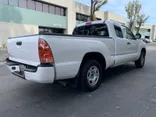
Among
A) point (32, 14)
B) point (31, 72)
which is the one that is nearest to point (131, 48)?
point (31, 72)

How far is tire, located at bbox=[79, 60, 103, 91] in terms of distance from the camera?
12.2ft

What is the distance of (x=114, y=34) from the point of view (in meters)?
4.75

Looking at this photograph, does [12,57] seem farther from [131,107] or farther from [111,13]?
[111,13]

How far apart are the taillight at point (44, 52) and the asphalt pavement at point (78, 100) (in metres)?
1.07

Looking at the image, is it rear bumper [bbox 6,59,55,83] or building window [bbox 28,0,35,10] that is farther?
building window [bbox 28,0,35,10]

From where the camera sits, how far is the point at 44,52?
9.36 ft

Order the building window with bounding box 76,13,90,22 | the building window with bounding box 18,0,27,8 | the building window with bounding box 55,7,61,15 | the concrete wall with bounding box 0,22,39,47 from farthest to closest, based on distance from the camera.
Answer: the building window with bounding box 76,13,90,22 → the building window with bounding box 55,7,61,15 → the building window with bounding box 18,0,27,8 → the concrete wall with bounding box 0,22,39,47

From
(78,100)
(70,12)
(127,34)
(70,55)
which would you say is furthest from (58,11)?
(78,100)

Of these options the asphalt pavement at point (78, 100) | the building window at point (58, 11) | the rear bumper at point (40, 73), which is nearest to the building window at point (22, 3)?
the building window at point (58, 11)

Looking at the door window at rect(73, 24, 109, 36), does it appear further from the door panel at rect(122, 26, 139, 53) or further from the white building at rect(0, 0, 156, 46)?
the white building at rect(0, 0, 156, 46)

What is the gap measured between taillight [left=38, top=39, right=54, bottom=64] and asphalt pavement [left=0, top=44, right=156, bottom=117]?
1.07 m

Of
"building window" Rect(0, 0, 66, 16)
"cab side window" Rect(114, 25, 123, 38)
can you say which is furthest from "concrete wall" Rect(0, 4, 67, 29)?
"cab side window" Rect(114, 25, 123, 38)

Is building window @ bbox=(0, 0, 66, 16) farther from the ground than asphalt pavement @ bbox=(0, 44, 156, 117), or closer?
farther from the ground

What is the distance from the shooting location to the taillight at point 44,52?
2824 millimetres
